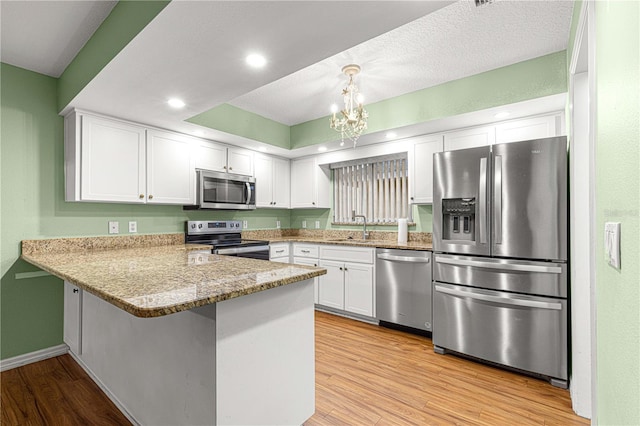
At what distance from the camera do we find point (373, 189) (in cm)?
412

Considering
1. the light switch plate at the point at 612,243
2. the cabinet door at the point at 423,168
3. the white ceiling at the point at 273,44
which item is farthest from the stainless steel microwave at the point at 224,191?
the light switch plate at the point at 612,243

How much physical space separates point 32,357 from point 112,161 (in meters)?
1.80

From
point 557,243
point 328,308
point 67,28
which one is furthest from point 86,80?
point 557,243

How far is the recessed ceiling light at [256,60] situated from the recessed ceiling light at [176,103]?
2.89 ft

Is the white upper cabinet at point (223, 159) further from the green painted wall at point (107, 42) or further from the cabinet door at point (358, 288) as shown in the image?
the cabinet door at point (358, 288)

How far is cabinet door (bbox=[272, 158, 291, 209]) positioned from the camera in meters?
4.48

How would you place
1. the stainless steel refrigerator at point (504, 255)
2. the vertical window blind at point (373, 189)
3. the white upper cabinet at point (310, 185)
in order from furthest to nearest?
the white upper cabinet at point (310, 185), the vertical window blind at point (373, 189), the stainless steel refrigerator at point (504, 255)

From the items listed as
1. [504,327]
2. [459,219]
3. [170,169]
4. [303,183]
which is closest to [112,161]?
[170,169]

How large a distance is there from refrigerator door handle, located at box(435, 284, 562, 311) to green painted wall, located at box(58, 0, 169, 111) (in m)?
2.78

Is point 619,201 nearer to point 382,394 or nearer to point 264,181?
point 382,394

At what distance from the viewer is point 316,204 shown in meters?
4.46

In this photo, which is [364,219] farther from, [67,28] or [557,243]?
[67,28]

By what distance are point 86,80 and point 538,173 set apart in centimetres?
338

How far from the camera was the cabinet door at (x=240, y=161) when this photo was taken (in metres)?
3.85
